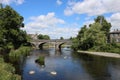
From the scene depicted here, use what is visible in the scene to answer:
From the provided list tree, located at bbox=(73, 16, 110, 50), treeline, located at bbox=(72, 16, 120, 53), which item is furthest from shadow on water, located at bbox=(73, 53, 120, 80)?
tree, located at bbox=(73, 16, 110, 50)

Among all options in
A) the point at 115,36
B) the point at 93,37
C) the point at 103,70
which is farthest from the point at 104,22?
the point at 103,70

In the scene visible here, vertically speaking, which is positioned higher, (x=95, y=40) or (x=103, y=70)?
(x=95, y=40)

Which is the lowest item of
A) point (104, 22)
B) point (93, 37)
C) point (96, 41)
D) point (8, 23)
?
point (96, 41)

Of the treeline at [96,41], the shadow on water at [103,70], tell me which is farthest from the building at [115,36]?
the shadow on water at [103,70]

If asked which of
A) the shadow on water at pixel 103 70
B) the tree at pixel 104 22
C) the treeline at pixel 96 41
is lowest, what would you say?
the shadow on water at pixel 103 70

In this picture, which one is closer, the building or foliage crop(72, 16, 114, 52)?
foliage crop(72, 16, 114, 52)

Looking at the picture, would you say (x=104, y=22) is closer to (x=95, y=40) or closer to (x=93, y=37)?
(x=95, y=40)

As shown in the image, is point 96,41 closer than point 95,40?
Yes

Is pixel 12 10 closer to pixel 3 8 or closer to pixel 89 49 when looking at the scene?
pixel 3 8

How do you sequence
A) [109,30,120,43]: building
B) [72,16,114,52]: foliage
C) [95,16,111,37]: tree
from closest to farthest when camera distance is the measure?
[72,16,114,52]: foliage
[109,30,120,43]: building
[95,16,111,37]: tree

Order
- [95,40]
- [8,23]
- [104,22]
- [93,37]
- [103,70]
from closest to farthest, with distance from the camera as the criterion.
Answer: [103,70]
[8,23]
[93,37]
[95,40]
[104,22]

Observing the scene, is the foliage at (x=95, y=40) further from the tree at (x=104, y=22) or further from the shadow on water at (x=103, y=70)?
the shadow on water at (x=103, y=70)

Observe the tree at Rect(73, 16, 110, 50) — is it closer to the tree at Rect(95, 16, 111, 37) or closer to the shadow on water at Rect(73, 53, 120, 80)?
Answer: the tree at Rect(95, 16, 111, 37)

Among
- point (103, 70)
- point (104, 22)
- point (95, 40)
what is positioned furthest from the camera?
point (104, 22)
